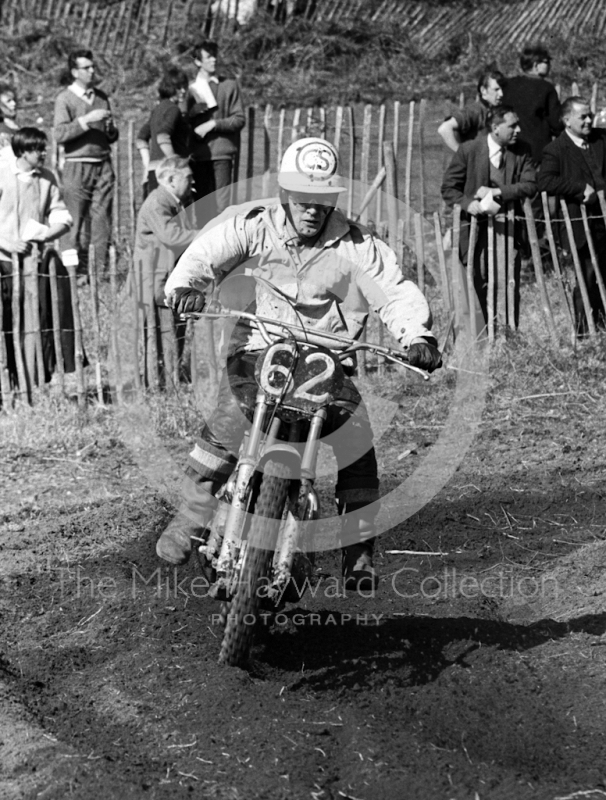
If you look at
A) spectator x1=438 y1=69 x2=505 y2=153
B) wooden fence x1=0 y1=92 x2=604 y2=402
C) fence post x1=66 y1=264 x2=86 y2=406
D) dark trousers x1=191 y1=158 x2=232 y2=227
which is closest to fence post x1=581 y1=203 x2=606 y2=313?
wooden fence x1=0 y1=92 x2=604 y2=402

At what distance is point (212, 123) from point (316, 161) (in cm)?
690

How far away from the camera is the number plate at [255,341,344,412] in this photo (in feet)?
16.3

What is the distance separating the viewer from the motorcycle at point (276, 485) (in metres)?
4.92

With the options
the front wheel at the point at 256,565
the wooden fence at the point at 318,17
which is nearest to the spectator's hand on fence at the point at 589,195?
the front wheel at the point at 256,565

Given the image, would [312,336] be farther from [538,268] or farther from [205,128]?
[205,128]

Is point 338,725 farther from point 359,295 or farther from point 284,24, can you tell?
point 284,24

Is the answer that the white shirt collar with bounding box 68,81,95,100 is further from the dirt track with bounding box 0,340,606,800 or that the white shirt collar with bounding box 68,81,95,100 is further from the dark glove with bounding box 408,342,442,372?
the dark glove with bounding box 408,342,442,372

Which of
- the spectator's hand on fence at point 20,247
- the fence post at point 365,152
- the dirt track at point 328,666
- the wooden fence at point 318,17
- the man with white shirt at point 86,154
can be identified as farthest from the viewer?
the wooden fence at point 318,17

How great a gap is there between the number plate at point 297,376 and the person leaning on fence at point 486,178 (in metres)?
5.57

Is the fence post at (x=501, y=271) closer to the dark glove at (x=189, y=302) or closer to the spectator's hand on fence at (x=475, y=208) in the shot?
the spectator's hand on fence at (x=475, y=208)

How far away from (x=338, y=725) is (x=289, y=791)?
59 cm

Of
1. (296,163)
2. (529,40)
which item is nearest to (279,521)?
(296,163)

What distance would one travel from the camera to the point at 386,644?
17.9 feet

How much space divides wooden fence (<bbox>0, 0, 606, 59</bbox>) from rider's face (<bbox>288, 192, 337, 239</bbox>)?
16.7 meters
